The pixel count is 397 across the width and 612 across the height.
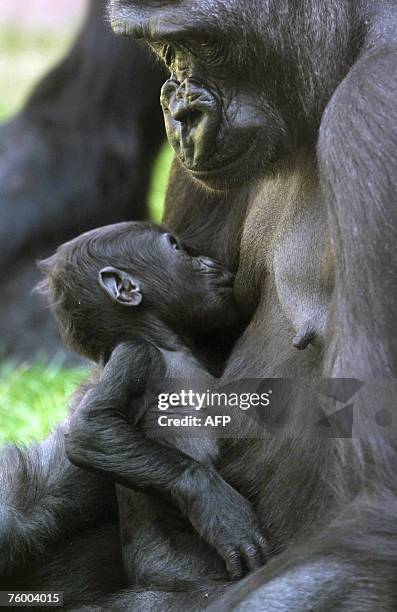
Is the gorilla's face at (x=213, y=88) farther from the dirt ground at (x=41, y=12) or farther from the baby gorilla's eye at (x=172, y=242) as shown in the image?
the dirt ground at (x=41, y=12)

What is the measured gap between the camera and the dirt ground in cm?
1795

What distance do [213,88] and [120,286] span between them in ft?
2.92

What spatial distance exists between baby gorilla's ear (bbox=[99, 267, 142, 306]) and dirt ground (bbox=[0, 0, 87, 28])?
46.8ft

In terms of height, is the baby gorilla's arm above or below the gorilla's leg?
below

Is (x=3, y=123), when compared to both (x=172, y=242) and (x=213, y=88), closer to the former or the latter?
(x=172, y=242)

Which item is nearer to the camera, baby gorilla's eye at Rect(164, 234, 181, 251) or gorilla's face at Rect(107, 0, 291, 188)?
gorilla's face at Rect(107, 0, 291, 188)

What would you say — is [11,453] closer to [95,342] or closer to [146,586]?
[95,342]

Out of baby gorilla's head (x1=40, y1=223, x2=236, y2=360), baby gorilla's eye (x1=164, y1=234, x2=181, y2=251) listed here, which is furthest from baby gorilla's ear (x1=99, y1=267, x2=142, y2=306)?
A: baby gorilla's eye (x1=164, y1=234, x2=181, y2=251)

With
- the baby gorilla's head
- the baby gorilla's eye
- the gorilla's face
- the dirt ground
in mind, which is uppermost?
the dirt ground

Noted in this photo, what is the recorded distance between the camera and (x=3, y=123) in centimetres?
888

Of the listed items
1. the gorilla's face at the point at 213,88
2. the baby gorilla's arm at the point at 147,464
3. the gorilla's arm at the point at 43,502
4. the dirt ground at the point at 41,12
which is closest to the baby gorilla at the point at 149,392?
the baby gorilla's arm at the point at 147,464

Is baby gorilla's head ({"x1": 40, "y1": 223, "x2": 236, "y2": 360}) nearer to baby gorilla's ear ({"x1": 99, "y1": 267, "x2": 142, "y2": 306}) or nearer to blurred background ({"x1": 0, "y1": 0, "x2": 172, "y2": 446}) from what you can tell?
baby gorilla's ear ({"x1": 99, "y1": 267, "x2": 142, "y2": 306})

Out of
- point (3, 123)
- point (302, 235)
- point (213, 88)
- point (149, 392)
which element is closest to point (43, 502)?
point (149, 392)

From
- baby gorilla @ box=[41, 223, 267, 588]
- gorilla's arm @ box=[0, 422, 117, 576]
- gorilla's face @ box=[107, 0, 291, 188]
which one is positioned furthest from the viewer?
gorilla's arm @ box=[0, 422, 117, 576]
